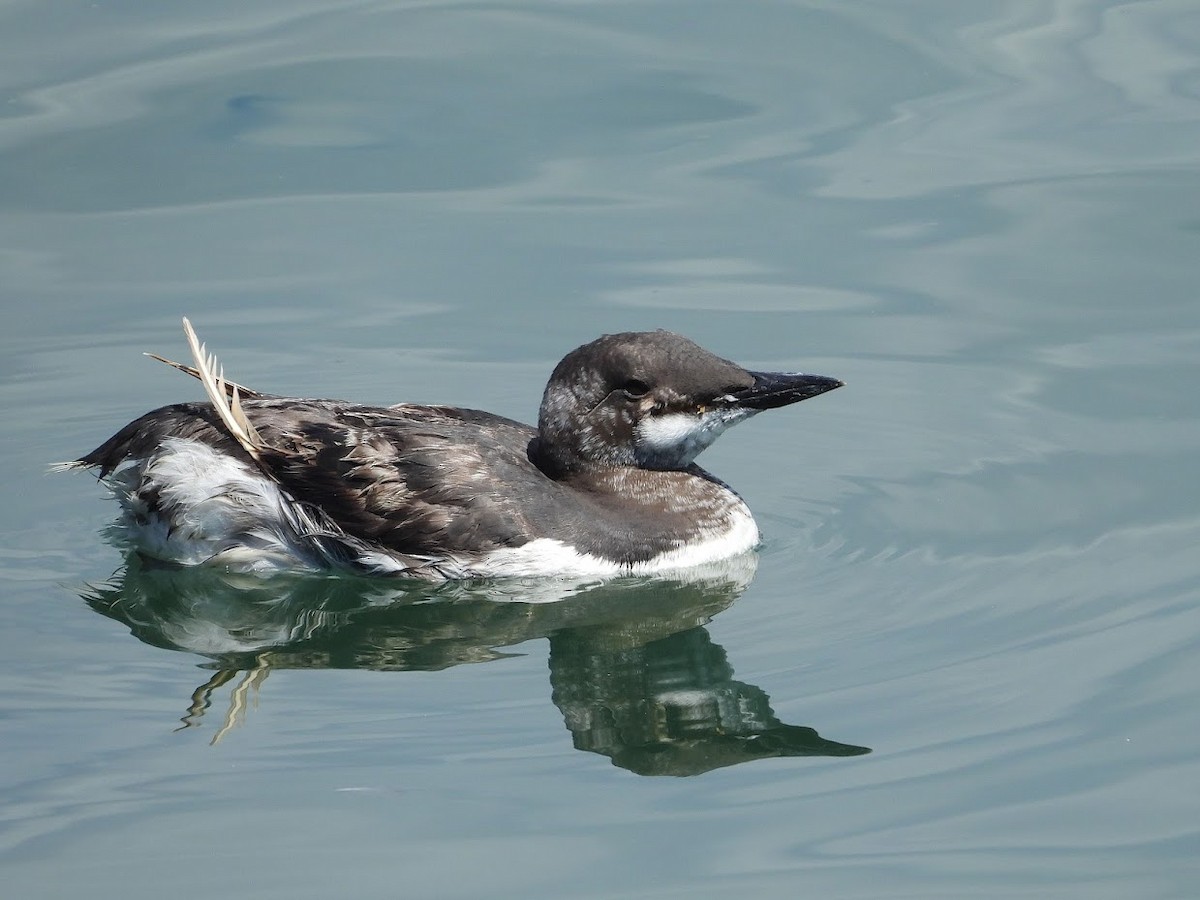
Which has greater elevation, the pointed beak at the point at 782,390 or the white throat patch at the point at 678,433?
the pointed beak at the point at 782,390

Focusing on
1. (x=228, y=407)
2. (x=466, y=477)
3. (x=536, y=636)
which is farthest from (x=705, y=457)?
(x=228, y=407)

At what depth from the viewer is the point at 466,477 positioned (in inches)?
295

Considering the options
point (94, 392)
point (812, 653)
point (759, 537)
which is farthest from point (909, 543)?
Result: point (94, 392)

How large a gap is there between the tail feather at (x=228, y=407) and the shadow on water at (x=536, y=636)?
0.59 metres

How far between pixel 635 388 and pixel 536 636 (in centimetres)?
117

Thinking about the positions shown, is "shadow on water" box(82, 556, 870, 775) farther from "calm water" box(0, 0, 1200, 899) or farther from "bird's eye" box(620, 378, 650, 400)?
"bird's eye" box(620, 378, 650, 400)

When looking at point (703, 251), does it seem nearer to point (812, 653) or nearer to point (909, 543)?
point (909, 543)

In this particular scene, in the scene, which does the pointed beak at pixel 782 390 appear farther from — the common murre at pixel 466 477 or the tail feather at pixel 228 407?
the tail feather at pixel 228 407

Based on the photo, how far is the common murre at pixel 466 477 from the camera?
7484 mm

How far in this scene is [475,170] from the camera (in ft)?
37.6

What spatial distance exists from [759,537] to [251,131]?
540 centimetres

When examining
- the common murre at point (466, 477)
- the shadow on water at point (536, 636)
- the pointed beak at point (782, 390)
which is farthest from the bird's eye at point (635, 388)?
Result: the shadow on water at point (536, 636)

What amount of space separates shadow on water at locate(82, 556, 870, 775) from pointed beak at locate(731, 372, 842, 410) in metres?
0.71

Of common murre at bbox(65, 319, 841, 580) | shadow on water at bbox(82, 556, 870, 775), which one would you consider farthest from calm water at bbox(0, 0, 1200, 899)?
common murre at bbox(65, 319, 841, 580)
